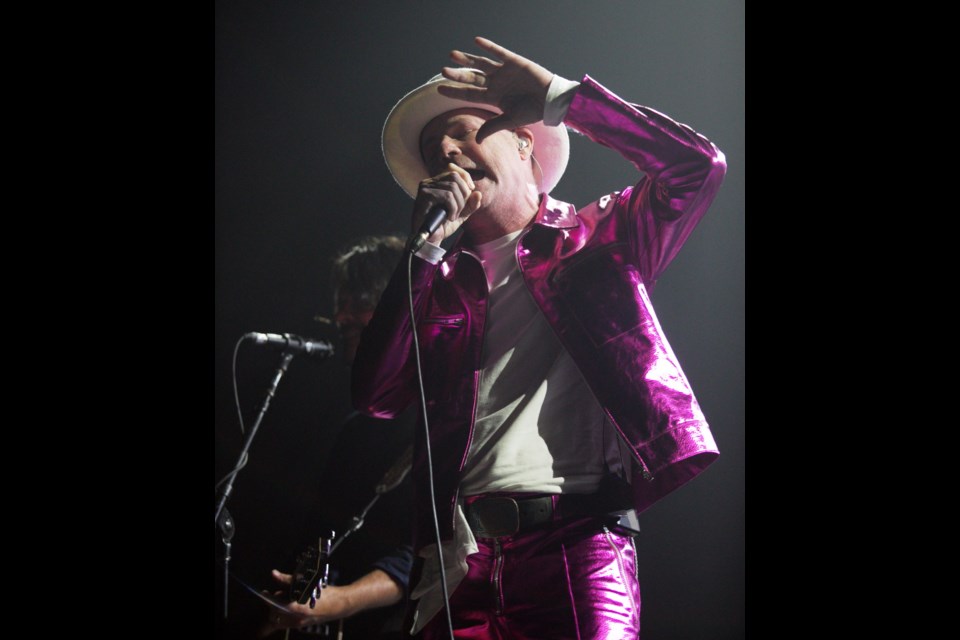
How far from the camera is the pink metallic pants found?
201cm

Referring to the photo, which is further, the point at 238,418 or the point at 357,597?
the point at 238,418

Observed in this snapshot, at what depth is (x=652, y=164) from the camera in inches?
86.8

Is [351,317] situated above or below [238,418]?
above

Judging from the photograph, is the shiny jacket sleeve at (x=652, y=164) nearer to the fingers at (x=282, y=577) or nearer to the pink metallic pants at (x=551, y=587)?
the pink metallic pants at (x=551, y=587)

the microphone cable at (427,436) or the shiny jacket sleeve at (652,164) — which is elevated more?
the shiny jacket sleeve at (652,164)

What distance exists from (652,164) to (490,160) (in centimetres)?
43

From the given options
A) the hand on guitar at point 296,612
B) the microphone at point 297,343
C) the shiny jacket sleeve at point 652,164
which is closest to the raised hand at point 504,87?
the shiny jacket sleeve at point 652,164

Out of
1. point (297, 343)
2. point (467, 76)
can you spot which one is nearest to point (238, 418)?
point (297, 343)

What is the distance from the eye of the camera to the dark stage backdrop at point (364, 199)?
7.47 feet

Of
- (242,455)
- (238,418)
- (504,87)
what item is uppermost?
(504,87)

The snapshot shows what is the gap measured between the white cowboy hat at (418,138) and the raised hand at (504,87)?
2 centimetres

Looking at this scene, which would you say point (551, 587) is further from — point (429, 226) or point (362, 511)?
point (429, 226)
